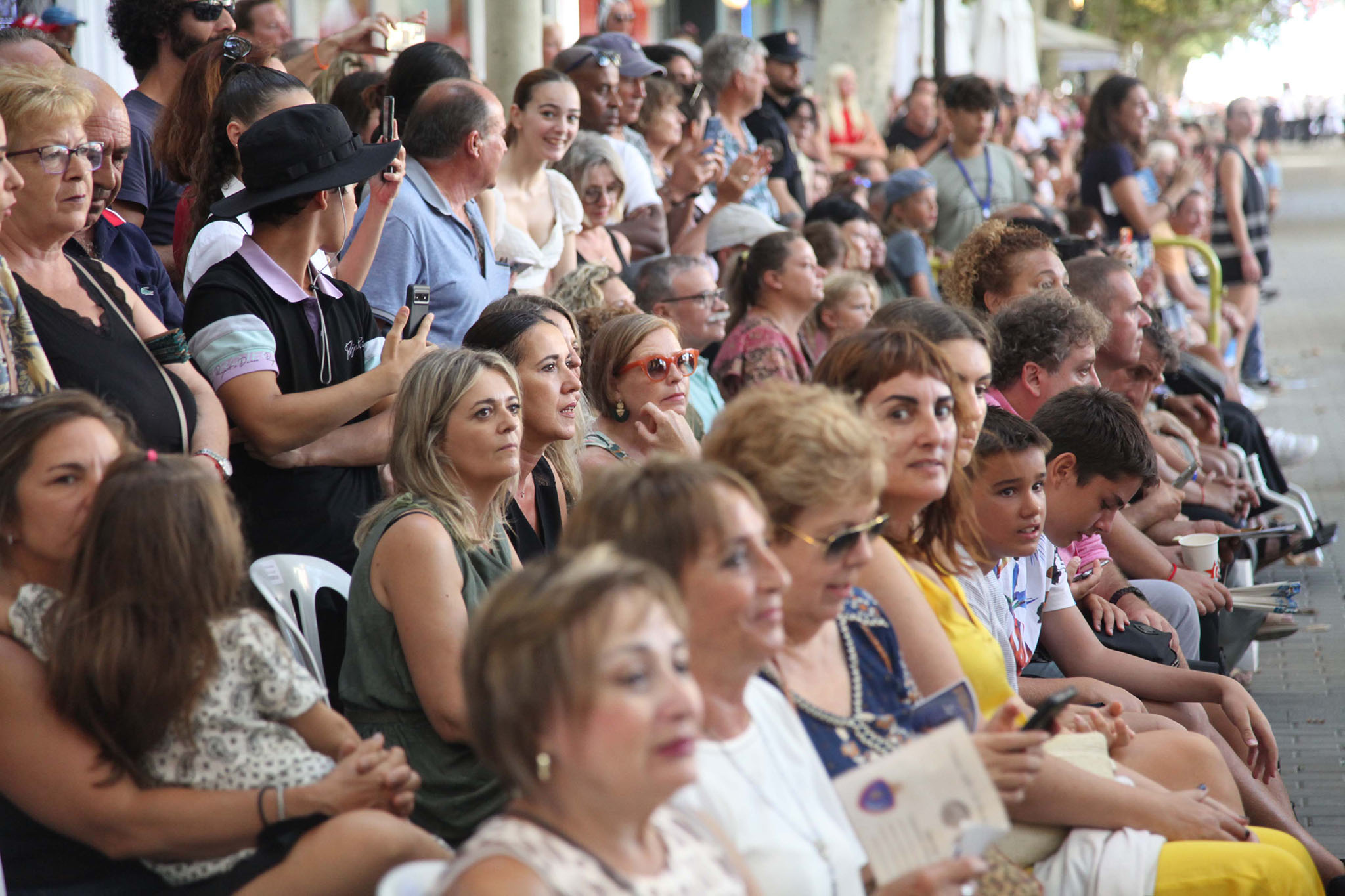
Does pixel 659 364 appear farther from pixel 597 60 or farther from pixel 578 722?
pixel 597 60

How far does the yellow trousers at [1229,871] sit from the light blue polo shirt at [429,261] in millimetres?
2536

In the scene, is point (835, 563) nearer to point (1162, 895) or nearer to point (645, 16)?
point (1162, 895)

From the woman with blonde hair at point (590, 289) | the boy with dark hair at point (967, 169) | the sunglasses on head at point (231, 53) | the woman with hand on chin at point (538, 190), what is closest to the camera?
the sunglasses on head at point (231, 53)

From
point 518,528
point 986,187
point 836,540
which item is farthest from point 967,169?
point 836,540

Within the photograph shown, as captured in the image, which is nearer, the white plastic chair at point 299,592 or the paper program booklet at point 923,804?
the paper program booklet at point 923,804

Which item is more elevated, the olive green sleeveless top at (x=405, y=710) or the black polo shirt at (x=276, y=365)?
the black polo shirt at (x=276, y=365)

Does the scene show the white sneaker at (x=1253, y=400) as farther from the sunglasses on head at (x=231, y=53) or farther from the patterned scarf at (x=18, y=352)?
the patterned scarf at (x=18, y=352)

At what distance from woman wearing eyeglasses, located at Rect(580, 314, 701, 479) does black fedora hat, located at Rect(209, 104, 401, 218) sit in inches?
39.7

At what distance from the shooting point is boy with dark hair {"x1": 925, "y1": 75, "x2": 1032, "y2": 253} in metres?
9.03

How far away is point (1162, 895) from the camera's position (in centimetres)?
283

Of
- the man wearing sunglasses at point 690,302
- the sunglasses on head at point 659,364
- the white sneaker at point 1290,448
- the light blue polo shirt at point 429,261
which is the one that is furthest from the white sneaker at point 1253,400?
the light blue polo shirt at point 429,261

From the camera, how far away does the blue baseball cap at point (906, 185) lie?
8.40 m

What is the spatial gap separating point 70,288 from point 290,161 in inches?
25.0

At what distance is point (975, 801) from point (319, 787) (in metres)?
1.08
